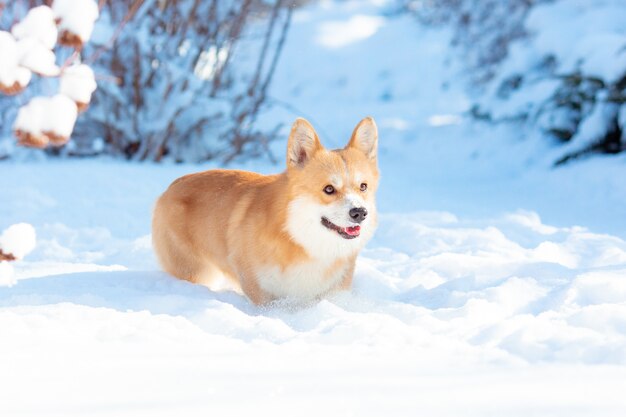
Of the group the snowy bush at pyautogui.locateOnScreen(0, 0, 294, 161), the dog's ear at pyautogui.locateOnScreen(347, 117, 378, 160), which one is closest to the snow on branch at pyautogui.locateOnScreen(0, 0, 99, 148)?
the dog's ear at pyautogui.locateOnScreen(347, 117, 378, 160)

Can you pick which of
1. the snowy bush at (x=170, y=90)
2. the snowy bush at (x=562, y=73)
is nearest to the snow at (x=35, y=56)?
the snowy bush at (x=170, y=90)

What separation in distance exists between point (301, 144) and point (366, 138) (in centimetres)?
31

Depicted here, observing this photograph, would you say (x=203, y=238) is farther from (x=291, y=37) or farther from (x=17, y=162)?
(x=291, y=37)

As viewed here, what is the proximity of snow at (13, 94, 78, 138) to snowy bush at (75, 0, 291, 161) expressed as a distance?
5591mm

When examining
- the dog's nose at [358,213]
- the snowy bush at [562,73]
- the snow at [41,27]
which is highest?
the snowy bush at [562,73]

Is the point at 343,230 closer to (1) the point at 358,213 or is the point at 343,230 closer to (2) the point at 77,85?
(1) the point at 358,213

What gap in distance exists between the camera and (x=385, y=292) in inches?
152

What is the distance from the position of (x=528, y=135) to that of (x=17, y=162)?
510 cm

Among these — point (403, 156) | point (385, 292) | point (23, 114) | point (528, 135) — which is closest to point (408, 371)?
point (23, 114)

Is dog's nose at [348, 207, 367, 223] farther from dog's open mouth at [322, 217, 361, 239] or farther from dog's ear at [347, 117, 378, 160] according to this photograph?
dog's ear at [347, 117, 378, 160]

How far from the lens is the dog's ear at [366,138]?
357 centimetres

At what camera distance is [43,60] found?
5.97ft

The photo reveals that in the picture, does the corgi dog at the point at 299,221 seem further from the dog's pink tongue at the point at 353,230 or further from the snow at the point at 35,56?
the snow at the point at 35,56

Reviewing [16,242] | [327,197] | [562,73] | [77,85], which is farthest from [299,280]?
[562,73]
